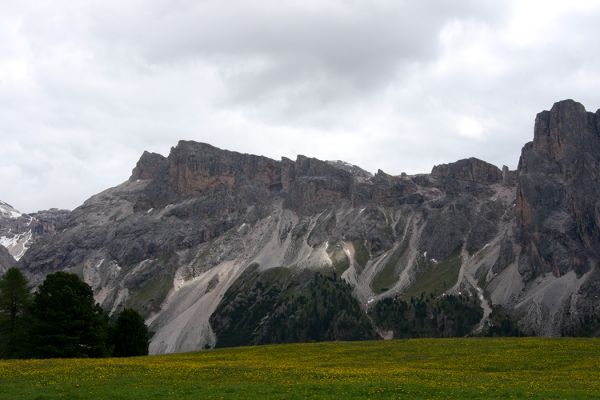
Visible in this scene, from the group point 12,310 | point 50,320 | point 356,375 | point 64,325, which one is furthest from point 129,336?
point 356,375

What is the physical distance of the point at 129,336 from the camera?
79500 millimetres

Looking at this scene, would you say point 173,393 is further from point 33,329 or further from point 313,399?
point 33,329

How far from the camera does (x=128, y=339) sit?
79312 millimetres

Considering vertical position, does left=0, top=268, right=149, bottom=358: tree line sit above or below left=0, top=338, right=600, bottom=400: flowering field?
above

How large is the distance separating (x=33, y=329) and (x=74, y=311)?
14.7 ft

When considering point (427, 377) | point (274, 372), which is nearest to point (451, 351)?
point (427, 377)

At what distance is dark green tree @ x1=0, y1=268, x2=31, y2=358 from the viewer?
68750mm

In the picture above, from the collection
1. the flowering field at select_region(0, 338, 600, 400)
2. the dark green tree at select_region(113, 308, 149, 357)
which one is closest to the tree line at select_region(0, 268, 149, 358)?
the dark green tree at select_region(113, 308, 149, 357)

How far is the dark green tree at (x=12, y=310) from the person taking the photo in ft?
226

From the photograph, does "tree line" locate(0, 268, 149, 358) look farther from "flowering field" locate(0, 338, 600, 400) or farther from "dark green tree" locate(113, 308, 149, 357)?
"flowering field" locate(0, 338, 600, 400)

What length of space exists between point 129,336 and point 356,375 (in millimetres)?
46754

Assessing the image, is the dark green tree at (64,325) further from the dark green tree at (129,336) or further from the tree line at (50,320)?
the dark green tree at (129,336)

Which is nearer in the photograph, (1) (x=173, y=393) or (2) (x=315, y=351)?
(1) (x=173, y=393)

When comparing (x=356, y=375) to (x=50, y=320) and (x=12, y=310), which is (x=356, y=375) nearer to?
(x=50, y=320)
